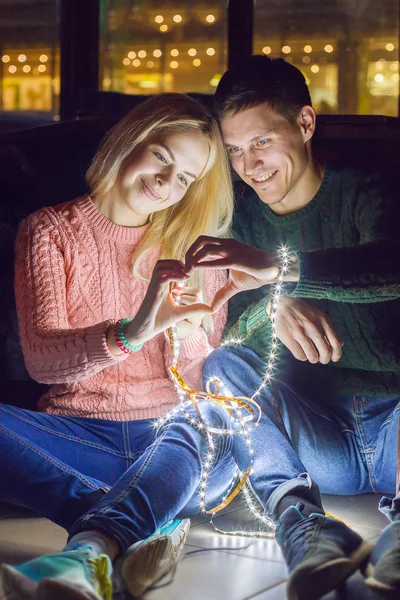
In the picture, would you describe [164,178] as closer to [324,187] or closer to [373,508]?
[324,187]

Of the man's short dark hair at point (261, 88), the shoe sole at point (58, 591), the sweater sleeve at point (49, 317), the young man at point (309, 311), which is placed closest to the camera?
the shoe sole at point (58, 591)

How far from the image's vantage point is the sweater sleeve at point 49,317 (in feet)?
4.97

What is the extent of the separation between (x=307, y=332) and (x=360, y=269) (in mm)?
153

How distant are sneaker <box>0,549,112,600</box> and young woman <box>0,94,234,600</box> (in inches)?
6.1

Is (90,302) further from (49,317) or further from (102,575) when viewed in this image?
(102,575)

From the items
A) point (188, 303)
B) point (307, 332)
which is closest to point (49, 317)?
point (188, 303)

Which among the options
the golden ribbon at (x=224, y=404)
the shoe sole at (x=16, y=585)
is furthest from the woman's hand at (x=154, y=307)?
the shoe sole at (x=16, y=585)

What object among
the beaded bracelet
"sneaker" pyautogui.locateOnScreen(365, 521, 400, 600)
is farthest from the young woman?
"sneaker" pyautogui.locateOnScreen(365, 521, 400, 600)

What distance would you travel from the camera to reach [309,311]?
1.62m

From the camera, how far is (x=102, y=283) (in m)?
1.73

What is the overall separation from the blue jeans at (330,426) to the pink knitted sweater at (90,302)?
0.11 m

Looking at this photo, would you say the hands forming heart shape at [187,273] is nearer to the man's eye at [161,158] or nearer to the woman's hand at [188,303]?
the woman's hand at [188,303]

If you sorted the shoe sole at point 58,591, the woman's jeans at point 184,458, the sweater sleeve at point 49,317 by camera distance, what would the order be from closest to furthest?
1. the shoe sole at point 58,591
2. the woman's jeans at point 184,458
3. the sweater sleeve at point 49,317

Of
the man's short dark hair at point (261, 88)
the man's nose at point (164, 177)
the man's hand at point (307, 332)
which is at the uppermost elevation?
the man's short dark hair at point (261, 88)
